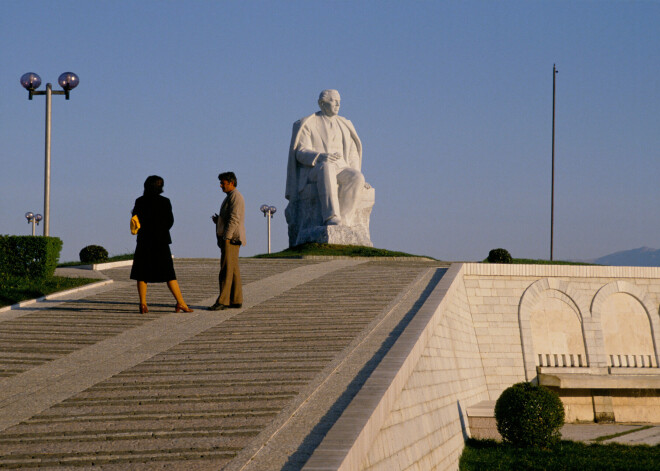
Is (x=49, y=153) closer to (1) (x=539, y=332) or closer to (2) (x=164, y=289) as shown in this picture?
(2) (x=164, y=289)

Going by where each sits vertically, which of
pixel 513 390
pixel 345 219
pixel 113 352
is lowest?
pixel 513 390

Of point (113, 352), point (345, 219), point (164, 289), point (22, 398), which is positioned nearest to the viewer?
point (22, 398)

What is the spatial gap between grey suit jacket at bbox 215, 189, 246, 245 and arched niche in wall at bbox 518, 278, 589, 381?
7718 millimetres

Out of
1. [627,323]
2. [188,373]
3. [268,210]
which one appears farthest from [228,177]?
[268,210]

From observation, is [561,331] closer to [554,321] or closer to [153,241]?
[554,321]

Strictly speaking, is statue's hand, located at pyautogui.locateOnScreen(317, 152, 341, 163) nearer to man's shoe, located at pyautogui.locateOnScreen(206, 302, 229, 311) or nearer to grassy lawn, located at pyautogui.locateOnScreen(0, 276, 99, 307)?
grassy lawn, located at pyautogui.locateOnScreen(0, 276, 99, 307)

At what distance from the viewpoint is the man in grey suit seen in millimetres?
11023

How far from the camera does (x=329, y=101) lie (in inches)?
938

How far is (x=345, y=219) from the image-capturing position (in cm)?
2277

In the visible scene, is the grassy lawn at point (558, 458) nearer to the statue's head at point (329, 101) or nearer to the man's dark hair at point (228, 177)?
the man's dark hair at point (228, 177)

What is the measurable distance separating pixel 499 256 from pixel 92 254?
36.2ft

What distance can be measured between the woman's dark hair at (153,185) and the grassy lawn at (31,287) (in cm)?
317

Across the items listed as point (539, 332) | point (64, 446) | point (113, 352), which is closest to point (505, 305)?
point (539, 332)

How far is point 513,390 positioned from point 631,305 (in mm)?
7534
